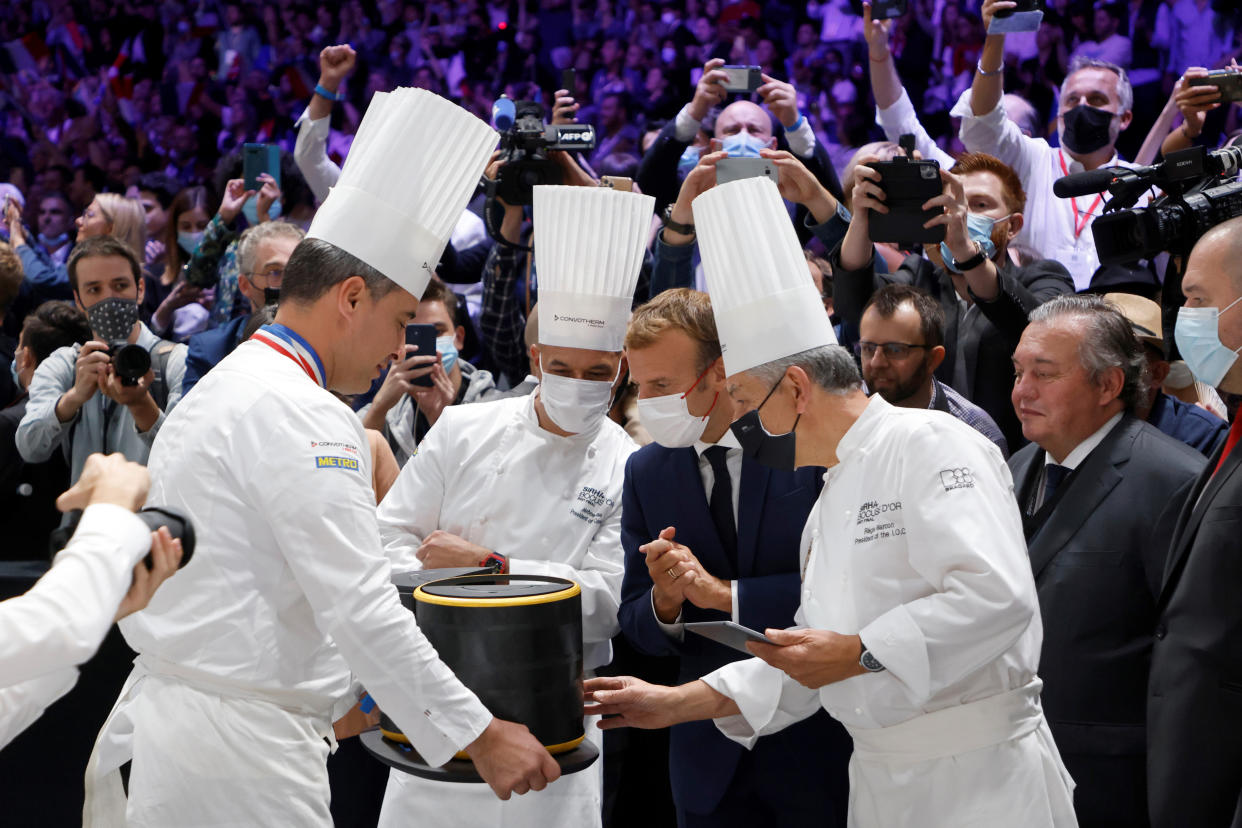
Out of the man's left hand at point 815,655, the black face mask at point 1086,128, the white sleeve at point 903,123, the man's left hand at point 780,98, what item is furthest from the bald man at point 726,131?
the man's left hand at point 815,655

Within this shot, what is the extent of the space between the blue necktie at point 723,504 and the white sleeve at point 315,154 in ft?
9.91

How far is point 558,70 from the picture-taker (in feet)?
27.4

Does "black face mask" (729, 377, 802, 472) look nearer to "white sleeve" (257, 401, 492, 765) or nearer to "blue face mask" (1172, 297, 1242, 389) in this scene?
"white sleeve" (257, 401, 492, 765)

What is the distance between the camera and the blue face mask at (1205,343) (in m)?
2.76

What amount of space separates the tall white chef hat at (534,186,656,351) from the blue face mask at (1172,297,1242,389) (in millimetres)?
1257

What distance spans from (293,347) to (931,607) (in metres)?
1.21

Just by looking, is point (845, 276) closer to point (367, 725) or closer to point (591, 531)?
point (591, 531)

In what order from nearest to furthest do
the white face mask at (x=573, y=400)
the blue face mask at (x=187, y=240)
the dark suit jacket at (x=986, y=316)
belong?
the white face mask at (x=573, y=400) → the dark suit jacket at (x=986, y=316) → the blue face mask at (x=187, y=240)

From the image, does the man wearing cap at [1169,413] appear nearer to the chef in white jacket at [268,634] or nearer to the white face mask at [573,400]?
the white face mask at [573,400]

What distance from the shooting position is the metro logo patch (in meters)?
2.12

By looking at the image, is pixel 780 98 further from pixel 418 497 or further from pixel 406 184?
pixel 406 184

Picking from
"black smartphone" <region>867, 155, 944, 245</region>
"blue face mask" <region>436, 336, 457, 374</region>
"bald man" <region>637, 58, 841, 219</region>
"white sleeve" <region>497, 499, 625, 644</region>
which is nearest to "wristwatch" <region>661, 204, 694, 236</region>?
"black smartphone" <region>867, 155, 944, 245</region>

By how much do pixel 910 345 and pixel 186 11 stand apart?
8.58 m

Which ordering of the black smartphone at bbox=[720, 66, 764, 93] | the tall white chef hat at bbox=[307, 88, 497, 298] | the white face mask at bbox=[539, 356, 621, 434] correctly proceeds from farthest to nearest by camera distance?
the black smartphone at bbox=[720, 66, 764, 93]
the white face mask at bbox=[539, 356, 621, 434]
the tall white chef hat at bbox=[307, 88, 497, 298]
